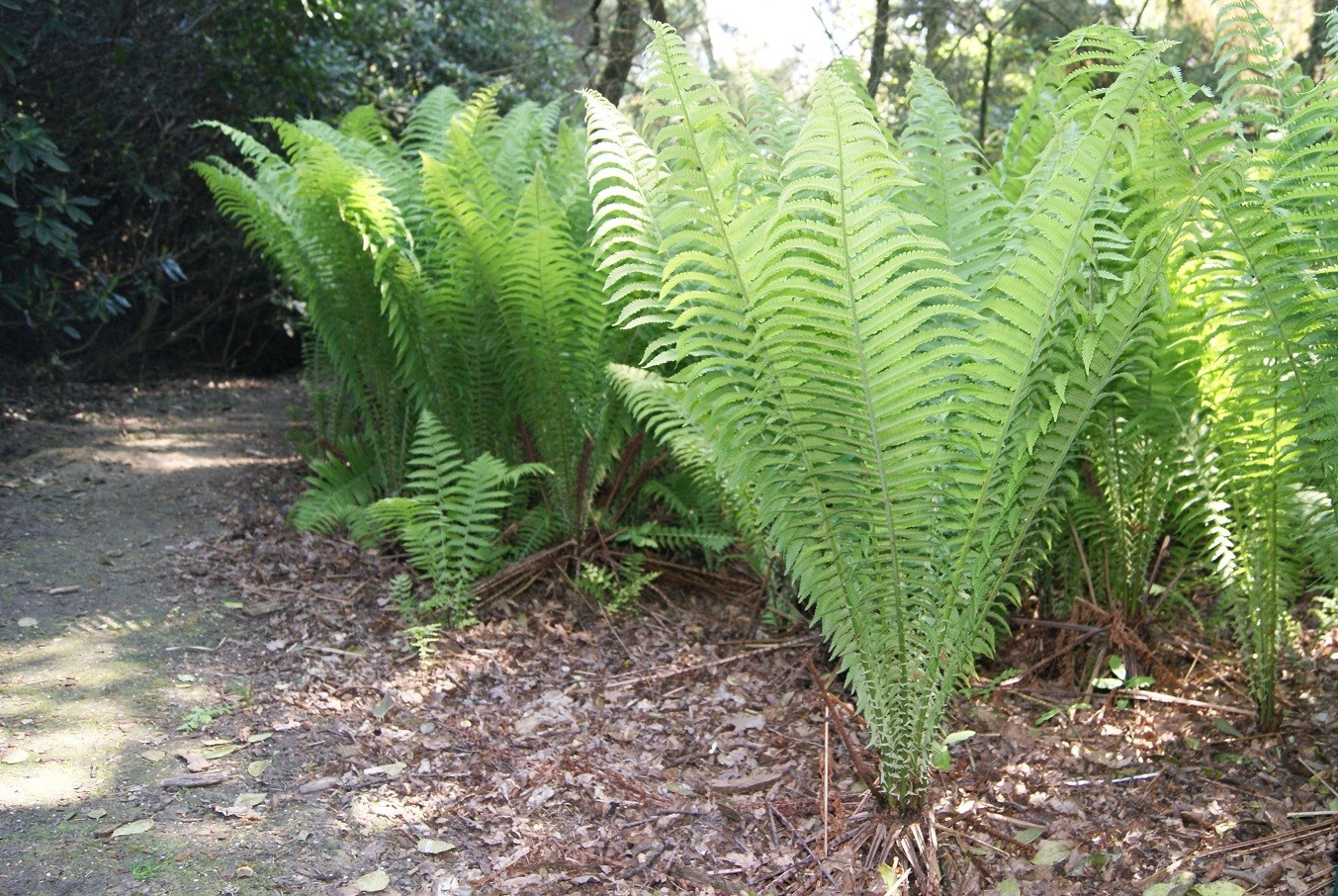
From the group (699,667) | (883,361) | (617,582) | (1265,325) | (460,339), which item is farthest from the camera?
(460,339)

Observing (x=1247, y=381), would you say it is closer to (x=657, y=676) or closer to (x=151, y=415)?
(x=657, y=676)

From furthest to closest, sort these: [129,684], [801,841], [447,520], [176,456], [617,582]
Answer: [176,456] → [617,582] → [447,520] → [129,684] → [801,841]

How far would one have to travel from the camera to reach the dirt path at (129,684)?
2045mm

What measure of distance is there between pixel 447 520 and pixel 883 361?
1773 mm

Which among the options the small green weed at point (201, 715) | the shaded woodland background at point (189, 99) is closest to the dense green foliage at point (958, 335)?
the small green weed at point (201, 715)

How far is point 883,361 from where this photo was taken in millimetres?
1910

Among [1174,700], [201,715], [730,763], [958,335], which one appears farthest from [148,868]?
[1174,700]

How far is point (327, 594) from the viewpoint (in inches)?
134

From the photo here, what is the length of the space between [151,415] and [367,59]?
2.88 meters

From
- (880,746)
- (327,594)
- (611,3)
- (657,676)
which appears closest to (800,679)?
(657,676)

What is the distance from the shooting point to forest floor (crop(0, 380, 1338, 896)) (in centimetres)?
208

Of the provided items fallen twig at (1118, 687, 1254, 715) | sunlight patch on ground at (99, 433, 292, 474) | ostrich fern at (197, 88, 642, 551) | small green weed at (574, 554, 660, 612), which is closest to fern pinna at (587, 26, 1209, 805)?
fallen twig at (1118, 687, 1254, 715)

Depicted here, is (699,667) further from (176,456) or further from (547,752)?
(176,456)

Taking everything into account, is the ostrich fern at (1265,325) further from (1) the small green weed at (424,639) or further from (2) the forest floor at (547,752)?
(1) the small green weed at (424,639)
